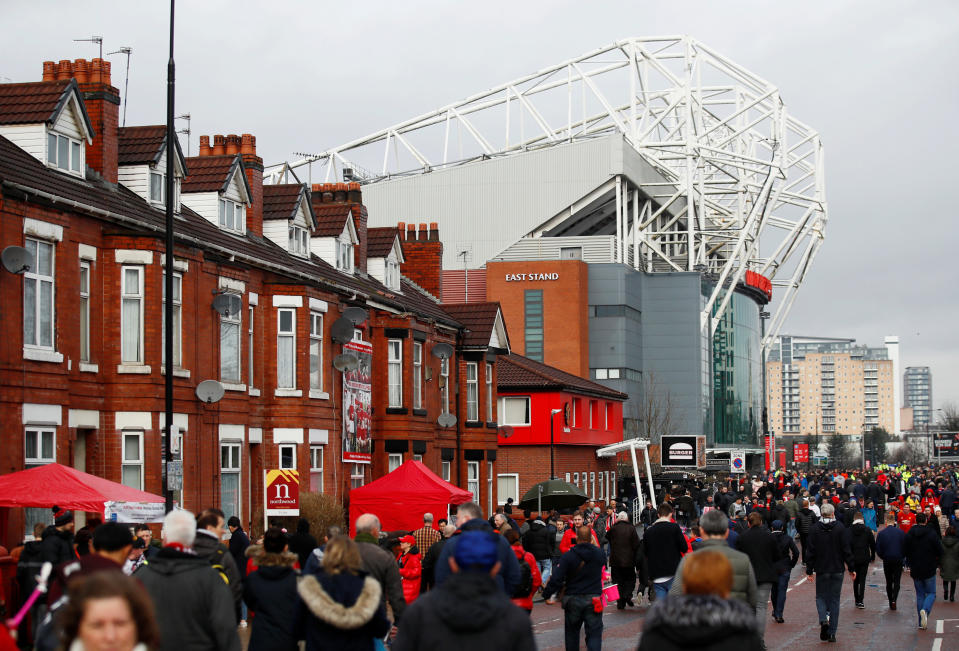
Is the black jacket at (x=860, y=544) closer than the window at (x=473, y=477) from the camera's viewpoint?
Yes

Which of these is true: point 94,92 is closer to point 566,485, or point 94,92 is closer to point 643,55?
point 566,485

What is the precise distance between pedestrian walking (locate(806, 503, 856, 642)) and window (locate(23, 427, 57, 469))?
1208 centimetres

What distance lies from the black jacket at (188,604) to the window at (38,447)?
48.1 ft

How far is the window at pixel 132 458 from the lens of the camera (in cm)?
2508

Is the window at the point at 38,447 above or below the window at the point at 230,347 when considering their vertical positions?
below

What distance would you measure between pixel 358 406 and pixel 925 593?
54.0ft

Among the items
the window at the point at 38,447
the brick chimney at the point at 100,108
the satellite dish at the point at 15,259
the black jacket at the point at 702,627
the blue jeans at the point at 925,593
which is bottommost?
the blue jeans at the point at 925,593

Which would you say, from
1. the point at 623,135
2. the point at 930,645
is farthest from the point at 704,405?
the point at 930,645

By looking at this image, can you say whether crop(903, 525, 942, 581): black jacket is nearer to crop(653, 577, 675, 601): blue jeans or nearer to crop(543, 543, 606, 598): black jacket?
crop(653, 577, 675, 601): blue jeans

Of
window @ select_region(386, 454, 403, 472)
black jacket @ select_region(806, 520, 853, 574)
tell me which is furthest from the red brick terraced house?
black jacket @ select_region(806, 520, 853, 574)

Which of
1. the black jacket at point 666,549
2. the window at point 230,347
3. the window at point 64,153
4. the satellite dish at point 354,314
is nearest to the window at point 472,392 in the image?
the satellite dish at point 354,314

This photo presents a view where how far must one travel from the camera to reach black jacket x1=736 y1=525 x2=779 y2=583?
18031mm

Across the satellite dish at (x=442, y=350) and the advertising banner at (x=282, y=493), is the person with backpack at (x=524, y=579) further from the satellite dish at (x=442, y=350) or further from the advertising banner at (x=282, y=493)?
the satellite dish at (x=442, y=350)

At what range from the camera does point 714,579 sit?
6.63 meters
